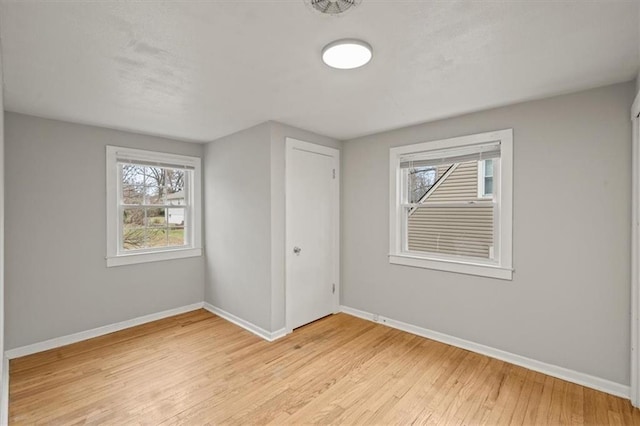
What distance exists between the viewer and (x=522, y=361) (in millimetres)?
2717

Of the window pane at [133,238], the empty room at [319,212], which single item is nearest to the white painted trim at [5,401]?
the empty room at [319,212]

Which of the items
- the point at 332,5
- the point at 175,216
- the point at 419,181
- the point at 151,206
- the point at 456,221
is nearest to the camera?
the point at 332,5

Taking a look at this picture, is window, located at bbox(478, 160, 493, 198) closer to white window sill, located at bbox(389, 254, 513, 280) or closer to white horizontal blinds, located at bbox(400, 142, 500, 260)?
white horizontal blinds, located at bbox(400, 142, 500, 260)

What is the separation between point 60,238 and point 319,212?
2859mm

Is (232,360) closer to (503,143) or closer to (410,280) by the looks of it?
(410,280)

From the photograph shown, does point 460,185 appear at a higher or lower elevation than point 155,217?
higher

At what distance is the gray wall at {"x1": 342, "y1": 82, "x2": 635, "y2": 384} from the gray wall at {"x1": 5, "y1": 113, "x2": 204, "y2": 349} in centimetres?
365

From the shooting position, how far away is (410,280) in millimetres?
3488

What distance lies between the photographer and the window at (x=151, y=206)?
141 inches

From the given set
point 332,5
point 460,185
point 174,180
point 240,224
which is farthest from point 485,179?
point 174,180

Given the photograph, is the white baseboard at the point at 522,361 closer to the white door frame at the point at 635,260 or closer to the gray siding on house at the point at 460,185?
the white door frame at the point at 635,260

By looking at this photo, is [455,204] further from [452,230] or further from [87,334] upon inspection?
[87,334]

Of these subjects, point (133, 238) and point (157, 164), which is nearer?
point (133, 238)

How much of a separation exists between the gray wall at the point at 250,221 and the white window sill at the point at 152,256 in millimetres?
285
